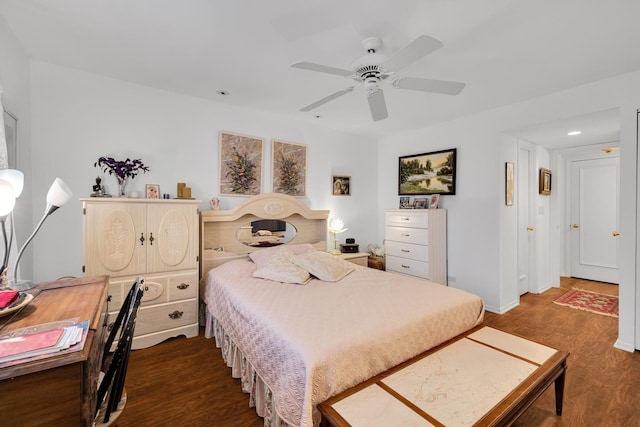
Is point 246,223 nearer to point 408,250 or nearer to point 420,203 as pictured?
point 408,250

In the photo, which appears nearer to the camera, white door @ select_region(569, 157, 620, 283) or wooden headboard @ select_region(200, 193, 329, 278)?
wooden headboard @ select_region(200, 193, 329, 278)

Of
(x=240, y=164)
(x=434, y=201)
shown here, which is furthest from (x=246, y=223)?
(x=434, y=201)

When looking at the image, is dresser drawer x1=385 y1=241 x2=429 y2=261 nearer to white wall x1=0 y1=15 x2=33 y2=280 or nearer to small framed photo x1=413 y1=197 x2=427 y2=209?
small framed photo x1=413 y1=197 x2=427 y2=209

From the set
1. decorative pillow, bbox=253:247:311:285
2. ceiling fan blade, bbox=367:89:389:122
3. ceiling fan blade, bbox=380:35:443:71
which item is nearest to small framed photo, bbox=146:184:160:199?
decorative pillow, bbox=253:247:311:285

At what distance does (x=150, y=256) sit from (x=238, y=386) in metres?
1.44

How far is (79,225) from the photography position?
2635 mm

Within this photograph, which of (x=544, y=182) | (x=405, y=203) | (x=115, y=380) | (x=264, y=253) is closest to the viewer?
(x=115, y=380)

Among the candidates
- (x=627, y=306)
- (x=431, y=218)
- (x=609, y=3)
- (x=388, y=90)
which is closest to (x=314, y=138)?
(x=388, y=90)

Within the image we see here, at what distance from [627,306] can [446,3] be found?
3.17m

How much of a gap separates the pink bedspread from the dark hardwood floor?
374mm

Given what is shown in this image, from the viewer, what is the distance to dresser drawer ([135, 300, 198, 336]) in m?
2.59

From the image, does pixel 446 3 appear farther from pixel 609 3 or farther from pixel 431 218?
pixel 431 218

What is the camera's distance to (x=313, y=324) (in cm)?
165

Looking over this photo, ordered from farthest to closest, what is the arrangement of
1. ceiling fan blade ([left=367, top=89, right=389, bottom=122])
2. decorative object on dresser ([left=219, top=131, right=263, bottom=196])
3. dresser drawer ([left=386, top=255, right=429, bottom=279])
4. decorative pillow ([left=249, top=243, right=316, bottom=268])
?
dresser drawer ([left=386, top=255, right=429, bottom=279]) → decorative object on dresser ([left=219, top=131, right=263, bottom=196]) → decorative pillow ([left=249, top=243, right=316, bottom=268]) → ceiling fan blade ([left=367, top=89, right=389, bottom=122])
